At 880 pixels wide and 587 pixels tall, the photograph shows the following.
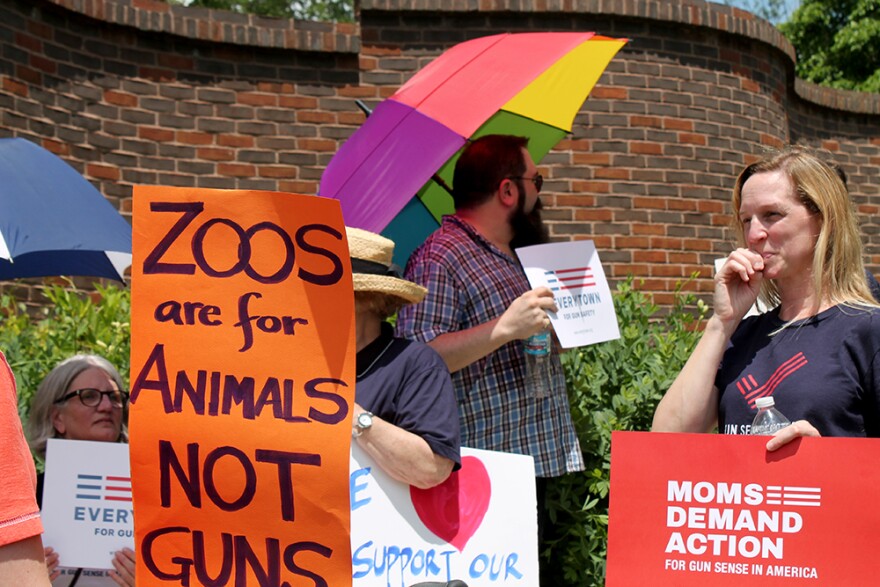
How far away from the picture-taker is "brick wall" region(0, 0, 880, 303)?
7152 mm

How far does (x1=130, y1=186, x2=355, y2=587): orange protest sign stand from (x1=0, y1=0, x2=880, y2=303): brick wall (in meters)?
4.46

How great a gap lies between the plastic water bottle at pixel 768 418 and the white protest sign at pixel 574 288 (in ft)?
4.19

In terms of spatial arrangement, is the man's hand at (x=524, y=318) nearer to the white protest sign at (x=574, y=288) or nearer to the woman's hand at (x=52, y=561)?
the white protest sign at (x=574, y=288)

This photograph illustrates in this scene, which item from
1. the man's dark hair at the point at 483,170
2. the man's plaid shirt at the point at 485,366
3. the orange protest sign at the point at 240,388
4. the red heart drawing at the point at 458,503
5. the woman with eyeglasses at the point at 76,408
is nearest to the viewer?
the orange protest sign at the point at 240,388

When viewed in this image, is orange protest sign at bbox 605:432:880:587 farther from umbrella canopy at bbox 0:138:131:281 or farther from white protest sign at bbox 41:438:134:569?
umbrella canopy at bbox 0:138:131:281

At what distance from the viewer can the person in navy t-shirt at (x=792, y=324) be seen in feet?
8.56

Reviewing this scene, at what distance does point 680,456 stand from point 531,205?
1.65m

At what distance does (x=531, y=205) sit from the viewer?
164 inches

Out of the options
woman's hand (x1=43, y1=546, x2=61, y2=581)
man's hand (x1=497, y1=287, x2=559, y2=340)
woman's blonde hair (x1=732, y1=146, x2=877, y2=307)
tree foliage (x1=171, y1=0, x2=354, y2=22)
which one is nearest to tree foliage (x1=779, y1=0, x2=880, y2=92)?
tree foliage (x1=171, y1=0, x2=354, y2=22)

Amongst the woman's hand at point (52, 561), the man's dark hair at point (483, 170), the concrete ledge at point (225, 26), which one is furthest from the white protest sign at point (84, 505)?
the concrete ledge at point (225, 26)

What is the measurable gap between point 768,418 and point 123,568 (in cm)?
215

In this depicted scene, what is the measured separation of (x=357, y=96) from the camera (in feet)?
25.5

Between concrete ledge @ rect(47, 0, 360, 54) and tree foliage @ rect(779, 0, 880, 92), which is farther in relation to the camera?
tree foliage @ rect(779, 0, 880, 92)

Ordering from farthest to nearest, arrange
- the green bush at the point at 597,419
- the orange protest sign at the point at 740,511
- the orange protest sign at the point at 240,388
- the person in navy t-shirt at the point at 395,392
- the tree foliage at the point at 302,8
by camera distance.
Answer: the tree foliage at the point at 302,8, the green bush at the point at 597,419, the person in navy t-shirt at the point at 395,392, the orange protest sign at the point at 240,388, the orange protest sign at the point at 740,511
